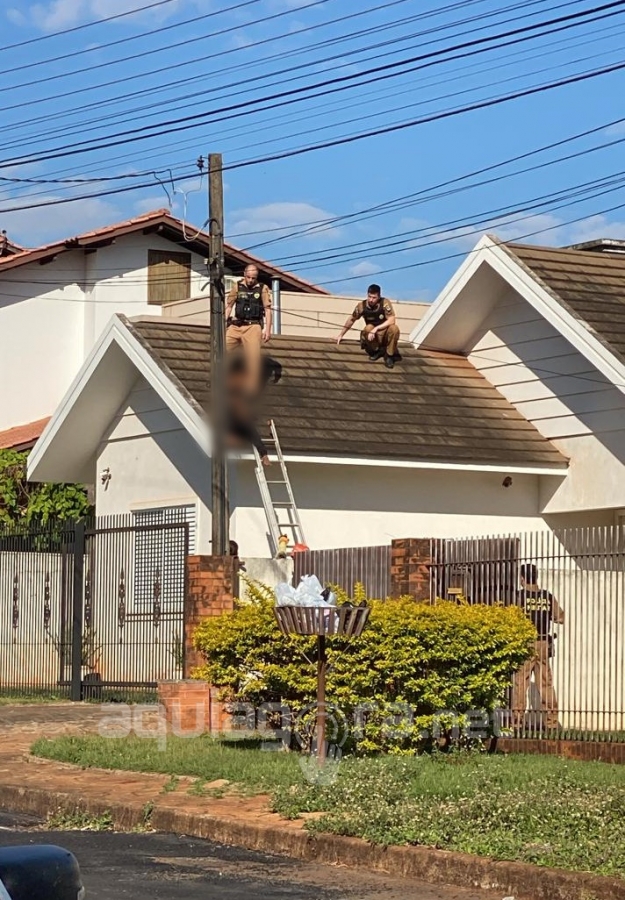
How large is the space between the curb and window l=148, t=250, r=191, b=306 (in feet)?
87.7

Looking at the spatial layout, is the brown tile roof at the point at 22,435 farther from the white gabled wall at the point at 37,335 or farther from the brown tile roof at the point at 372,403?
the brown tile roof at the point at 372,403

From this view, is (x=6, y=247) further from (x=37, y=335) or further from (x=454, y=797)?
(x=454, y=797)

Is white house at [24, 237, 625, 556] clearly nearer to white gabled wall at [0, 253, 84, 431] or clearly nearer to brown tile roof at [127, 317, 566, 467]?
brown tile roof at [127, 317, 566, 467]

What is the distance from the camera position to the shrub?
1350cm

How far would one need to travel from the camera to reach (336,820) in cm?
998

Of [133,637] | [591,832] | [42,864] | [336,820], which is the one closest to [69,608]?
[133,637]

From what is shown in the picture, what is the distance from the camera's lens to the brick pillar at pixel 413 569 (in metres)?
16.1

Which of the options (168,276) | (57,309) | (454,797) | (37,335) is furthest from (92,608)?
(168,276)

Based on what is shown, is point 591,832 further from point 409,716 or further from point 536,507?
point 536,507

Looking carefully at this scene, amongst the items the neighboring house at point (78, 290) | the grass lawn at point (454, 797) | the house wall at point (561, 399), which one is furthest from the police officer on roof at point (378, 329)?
the neighboring house at point (78, 290)

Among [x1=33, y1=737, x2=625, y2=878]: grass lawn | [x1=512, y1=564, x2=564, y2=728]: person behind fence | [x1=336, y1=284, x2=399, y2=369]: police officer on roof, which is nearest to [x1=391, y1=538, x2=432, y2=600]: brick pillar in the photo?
[x1=512, y1=564, x2=564, y2=728]: person behind fence

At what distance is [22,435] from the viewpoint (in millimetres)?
34656

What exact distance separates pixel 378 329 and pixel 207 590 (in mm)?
7066

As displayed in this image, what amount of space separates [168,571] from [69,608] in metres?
2.27
